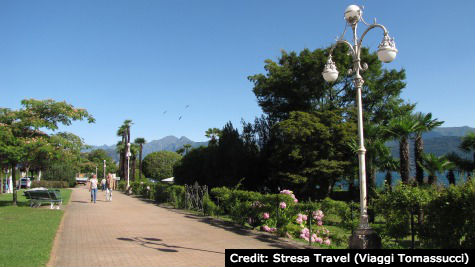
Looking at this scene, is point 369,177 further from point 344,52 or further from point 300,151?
point 344,52

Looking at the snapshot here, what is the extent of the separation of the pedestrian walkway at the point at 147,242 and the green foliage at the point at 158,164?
210ft

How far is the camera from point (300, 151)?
2261cm

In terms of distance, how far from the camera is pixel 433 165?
60.0 ft

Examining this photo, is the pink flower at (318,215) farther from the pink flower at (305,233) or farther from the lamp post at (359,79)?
the lamp post at (359,79)

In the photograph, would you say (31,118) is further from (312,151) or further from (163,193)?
(312,151)

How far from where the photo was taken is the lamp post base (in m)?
7.45

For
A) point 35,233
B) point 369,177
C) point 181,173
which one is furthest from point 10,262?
point 181,173

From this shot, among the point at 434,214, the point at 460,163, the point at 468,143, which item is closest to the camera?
the point at 434,214

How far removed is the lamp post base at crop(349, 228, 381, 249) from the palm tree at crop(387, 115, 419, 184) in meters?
12.0

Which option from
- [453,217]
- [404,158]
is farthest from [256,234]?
[404,158]

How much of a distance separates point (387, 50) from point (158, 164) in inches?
2942

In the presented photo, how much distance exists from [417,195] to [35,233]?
9658 mm

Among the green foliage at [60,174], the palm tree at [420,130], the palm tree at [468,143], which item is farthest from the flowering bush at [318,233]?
the green foliage at [60,174]

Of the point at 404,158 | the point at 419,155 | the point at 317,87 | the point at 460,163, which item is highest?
the point at 317,87
